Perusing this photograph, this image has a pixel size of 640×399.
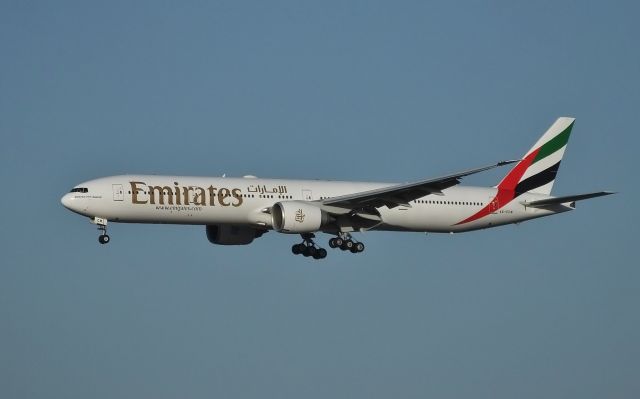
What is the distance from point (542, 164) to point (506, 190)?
10.5 feet

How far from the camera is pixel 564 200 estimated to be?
238ft

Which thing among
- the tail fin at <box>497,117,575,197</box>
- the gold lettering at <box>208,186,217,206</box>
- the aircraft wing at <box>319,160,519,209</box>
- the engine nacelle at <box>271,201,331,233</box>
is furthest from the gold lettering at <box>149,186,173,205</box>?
the tail fin at <box>497,117,575,197</box>

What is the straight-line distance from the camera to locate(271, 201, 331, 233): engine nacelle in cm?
6756

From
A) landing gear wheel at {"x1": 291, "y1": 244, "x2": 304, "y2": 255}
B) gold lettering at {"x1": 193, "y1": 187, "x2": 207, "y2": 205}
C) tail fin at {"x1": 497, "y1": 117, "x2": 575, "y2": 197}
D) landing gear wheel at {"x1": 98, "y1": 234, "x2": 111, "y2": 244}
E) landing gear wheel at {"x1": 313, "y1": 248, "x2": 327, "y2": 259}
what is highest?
tail fin at {"x1": 497, "y1": 117, "x2": 575, "y2": 197}

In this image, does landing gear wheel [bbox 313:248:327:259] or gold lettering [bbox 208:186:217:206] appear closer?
gold lettering [bbox 208:186:217:206]

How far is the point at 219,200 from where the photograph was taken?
68312mm

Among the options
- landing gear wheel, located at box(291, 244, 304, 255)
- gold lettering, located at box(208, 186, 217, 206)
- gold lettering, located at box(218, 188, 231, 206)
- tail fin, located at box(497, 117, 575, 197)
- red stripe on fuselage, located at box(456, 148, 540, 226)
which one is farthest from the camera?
tail fin, located at box(497, 117, 575, 197)

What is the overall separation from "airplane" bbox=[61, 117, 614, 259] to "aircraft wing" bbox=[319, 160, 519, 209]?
0.05 meters

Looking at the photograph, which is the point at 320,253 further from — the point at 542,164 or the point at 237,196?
the point at 542,164

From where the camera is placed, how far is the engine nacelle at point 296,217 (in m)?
67.6

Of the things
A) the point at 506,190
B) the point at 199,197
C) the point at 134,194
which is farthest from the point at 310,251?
the point at 506,190

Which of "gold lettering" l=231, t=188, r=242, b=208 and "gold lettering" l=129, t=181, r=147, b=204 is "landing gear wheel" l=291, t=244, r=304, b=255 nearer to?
"gold lettering" l=231, t=188, r=242, b=208

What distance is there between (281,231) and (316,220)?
1.82m

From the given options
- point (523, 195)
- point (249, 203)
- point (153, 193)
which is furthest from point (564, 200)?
point (153, 193)
